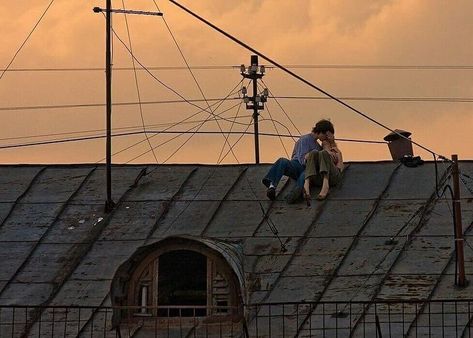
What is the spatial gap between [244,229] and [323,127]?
2223mm

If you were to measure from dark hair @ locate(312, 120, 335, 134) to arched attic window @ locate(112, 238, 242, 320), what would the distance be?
3.48 meters

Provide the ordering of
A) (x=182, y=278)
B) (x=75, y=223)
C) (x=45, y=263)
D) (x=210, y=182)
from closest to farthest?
1. (x=182, y=278)
2. (x=45, y=263)
3. (x=75, y=223)
4. (x=210, y=182)

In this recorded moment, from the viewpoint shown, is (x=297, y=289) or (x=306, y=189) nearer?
(x=297, y=289)

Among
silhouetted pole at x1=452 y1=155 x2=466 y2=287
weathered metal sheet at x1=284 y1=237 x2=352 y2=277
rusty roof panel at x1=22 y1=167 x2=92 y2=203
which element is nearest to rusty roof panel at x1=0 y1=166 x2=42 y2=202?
rusty roof panel at x1=22 y1=167 x2=92 y2=203

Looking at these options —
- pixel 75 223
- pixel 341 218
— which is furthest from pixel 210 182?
pixel 341 218

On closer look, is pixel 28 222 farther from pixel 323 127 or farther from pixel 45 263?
pixel 323 127

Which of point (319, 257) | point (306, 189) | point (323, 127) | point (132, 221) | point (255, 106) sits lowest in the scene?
point (319, 257)

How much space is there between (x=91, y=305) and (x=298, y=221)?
3.57 meters

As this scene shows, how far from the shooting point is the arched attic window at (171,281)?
21891 millimetres

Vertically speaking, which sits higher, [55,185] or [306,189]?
[55,185]

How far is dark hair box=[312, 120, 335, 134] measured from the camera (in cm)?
2462

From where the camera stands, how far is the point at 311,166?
24.1 meters

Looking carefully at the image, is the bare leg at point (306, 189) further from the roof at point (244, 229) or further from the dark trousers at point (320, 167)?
the roof at point (244, 229)

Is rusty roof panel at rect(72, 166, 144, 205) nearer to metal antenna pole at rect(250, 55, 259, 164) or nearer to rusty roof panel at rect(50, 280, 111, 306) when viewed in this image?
rusty roof panel at rect(50, 280, 111, 306)
